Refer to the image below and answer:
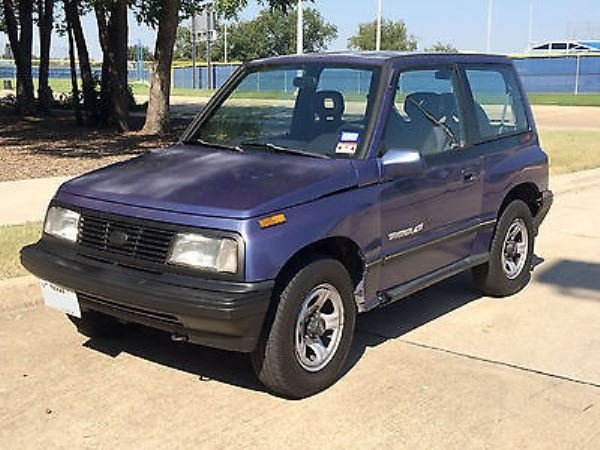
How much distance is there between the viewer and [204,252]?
378 centimetres

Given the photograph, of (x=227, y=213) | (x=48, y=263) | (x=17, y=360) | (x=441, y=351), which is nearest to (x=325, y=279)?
(x=227, y=213)

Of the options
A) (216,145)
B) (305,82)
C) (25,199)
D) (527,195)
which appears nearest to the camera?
(216,145)

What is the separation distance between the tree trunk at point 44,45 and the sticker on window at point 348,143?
22.0 metres

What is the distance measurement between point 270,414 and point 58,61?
105 m

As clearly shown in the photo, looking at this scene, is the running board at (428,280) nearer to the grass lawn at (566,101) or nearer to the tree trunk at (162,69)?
the tree trunk at (162,69)

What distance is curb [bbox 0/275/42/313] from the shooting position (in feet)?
18.2

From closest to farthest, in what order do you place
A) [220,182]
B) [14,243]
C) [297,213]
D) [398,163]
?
[297,213] → [220,182] → [398,163] → [14,243]

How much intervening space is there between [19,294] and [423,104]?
126 inches

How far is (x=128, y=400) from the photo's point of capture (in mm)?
4086

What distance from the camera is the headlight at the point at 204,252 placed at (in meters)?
3.72

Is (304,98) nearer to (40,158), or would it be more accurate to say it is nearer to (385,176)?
(385,176)

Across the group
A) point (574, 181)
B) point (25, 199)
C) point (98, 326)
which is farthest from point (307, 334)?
point (574, 181)

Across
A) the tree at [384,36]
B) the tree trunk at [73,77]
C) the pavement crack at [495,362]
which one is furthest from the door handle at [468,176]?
the tree at [384,36]

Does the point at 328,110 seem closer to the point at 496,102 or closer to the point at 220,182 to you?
the point at 220,182
